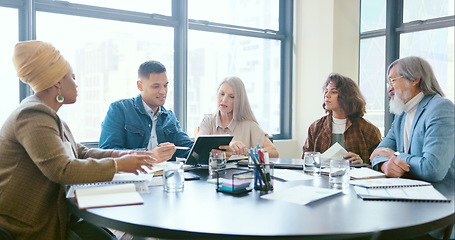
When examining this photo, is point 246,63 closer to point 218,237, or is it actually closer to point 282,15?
point 282,15

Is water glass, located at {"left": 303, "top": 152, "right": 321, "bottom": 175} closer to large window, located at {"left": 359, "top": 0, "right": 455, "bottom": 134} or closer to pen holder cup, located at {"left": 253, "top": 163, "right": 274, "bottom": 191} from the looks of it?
pen holder cup, located at {"left": 253, "top": 163, "right": 274, "bottom": 191}

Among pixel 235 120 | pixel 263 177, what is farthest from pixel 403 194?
pixel 235 120

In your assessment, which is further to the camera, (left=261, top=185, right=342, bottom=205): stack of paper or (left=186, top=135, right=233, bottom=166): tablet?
(left=186, top=135, right=233, bottom=166): tablet

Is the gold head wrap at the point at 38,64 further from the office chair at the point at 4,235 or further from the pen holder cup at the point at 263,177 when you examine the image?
the pen holder cup at the point at 263,177

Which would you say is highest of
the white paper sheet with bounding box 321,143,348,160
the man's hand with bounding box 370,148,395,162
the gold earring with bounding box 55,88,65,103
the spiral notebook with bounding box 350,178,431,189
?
the gold earring with bounding box 55,88,65,103

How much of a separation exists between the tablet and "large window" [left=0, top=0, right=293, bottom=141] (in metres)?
1.84

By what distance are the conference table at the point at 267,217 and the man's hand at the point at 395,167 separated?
0.30m

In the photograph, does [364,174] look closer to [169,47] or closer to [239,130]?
[239,130]

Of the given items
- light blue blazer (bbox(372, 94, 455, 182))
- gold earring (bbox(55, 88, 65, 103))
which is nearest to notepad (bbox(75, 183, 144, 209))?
gold earring (bbox(55, 88, 65, 103))

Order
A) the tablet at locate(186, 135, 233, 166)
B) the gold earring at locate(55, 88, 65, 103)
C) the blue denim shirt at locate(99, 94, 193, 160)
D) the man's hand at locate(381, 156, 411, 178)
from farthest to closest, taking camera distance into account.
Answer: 1. the blue denim shirt at locate(99, 94, 193, 160)
2. the tablet at locate(186, 135, 233, 166)
3. the man's hand at locate(381, 156, 411, 178)
4. the gold earring at locate(55, 88, 65, 103)

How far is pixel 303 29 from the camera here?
15.6 feet

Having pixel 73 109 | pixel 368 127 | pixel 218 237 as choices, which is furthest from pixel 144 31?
pixel 218 237

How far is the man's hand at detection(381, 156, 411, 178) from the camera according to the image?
5.57 ft

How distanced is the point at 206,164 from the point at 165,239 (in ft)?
3.72
